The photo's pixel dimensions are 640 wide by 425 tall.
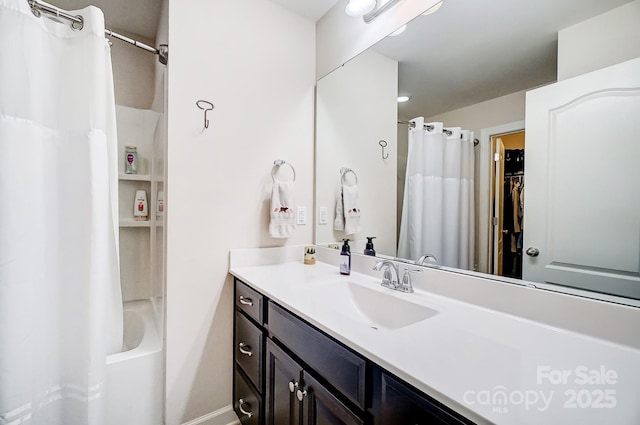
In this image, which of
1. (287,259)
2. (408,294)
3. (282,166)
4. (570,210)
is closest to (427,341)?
(408,294)

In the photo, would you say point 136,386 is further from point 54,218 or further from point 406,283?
point 406,283

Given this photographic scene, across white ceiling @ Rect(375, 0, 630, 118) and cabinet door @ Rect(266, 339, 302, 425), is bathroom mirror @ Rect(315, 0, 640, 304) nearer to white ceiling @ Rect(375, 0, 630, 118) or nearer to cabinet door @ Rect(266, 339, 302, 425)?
white ceiling @ Rect(375, 0, 630, 118)

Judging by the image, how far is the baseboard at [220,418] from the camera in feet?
4.60

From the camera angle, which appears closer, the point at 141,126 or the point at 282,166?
the point at 282,166

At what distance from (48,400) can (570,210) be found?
6.53ft

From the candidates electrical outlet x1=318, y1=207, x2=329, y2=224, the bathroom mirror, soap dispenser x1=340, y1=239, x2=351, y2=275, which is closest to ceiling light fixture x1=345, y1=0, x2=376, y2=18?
the bathroom mirror

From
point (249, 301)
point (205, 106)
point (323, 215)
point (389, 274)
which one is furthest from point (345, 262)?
point (205, 106)

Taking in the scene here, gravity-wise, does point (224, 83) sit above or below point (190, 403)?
above

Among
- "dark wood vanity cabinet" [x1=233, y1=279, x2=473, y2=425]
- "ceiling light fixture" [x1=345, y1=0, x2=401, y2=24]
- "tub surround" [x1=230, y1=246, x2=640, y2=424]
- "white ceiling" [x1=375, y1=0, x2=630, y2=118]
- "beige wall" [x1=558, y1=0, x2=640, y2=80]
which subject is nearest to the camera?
"tub surround" [x1=230, y1=246, x2=640, y2=424]

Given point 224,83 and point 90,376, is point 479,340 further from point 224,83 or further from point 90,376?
point 224,83

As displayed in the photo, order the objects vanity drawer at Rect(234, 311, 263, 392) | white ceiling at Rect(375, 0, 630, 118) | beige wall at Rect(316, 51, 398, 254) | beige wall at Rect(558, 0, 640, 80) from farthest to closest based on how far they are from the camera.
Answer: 1. beige wall at Rect(316, 51, 398, 254)
2. vanity drawer at Rect(234, 311, 263, 392)
3. white ceiling at Rect(375, 0, 630, 118)
4. beige wall at Rect(558, 0, 640, 80)

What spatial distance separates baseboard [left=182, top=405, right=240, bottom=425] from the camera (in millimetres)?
1402

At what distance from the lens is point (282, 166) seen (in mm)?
1687

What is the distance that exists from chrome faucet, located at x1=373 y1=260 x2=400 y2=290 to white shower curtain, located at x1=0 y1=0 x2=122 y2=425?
121 centimetres
